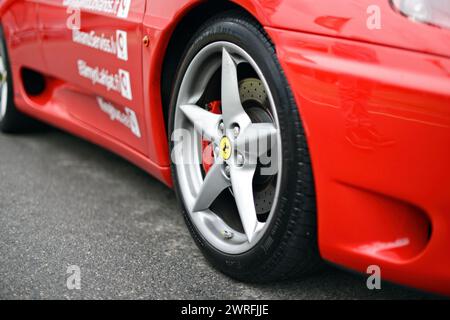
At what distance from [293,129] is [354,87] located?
23cm

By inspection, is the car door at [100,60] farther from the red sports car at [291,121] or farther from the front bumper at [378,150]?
the front bumper at [378,150]

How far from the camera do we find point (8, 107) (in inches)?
148

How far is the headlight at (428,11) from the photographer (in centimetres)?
148

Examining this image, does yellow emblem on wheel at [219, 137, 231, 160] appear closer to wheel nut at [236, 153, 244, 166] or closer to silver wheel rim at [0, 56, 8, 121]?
wheel nut at [236, 153, 244, 166]

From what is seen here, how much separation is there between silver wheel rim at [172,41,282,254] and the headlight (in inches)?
17.2

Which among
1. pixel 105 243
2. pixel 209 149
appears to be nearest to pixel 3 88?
pixel 105 243

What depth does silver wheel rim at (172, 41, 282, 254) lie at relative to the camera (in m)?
1.91

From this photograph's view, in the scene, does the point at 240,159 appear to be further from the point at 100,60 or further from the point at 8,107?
the point at 8,107

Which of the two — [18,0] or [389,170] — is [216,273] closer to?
[389,170]

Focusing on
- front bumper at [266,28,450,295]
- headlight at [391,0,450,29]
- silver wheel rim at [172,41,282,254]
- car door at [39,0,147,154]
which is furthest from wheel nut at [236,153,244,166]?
headlight at [391,0,450,29]

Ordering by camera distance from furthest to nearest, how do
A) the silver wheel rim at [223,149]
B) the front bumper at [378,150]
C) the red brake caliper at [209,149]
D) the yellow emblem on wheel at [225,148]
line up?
the red brake caliper at [209,149] < the yellow emblem on wheel at [225,148] < the silver wheel rim at [223,149] < the front bumper at [378,150]

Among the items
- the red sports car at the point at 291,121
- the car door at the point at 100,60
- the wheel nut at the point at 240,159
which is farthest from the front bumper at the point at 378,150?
the car door at the point at 100,60

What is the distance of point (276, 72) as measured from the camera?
173cm

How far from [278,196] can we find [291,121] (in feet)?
0.72
